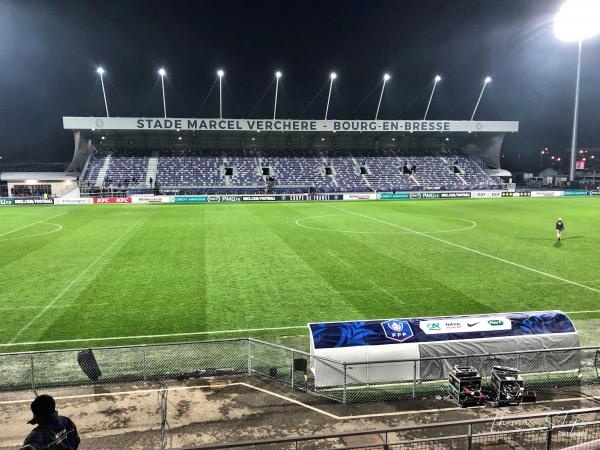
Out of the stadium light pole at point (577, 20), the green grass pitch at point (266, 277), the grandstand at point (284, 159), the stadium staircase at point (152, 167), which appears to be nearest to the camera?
the green grass pitch at point (266, 277)

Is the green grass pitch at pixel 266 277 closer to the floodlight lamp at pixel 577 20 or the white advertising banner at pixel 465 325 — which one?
the white advertising banner at pixel 465 325

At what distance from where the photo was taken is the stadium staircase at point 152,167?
66125 mm

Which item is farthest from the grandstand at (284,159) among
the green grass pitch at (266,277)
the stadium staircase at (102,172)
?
the green grass pitch at (266,277)

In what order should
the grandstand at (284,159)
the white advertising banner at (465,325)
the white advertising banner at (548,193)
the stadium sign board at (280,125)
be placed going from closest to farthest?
the white advertising banner at (465,325) → the stadium sign board at (280,125) → the grandstand at (284,159) → the white advertising banner at (548,193)

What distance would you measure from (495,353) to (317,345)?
3.88 metres

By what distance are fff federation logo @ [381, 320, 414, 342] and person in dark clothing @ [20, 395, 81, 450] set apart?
256 inches

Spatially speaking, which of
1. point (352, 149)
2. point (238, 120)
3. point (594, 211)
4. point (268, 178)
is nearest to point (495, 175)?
point (352, 149)

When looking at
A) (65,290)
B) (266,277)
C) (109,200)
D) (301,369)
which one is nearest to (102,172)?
(109,200)

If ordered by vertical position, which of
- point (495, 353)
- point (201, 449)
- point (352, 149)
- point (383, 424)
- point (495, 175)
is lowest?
point (383, 424)

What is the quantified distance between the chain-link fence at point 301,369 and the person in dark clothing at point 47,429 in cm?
388

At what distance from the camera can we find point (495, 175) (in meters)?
75.9

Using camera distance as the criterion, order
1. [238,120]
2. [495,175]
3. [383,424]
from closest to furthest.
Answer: [383,424], [238,120], [495,175]

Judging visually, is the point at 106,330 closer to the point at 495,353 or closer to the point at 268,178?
the point at 495,353

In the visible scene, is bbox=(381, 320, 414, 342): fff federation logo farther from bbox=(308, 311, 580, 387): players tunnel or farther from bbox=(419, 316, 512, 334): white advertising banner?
bbox=(419, 316, 512, 334): white advertising banner
